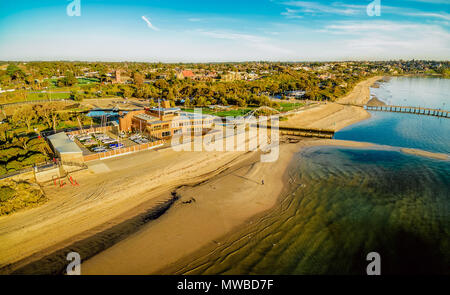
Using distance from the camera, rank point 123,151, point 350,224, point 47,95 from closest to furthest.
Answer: point 350,224
point 123,151
point 47,95

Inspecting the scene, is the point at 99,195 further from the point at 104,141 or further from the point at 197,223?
Answer: the point at 104,141

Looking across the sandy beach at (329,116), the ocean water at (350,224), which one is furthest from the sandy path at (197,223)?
the sandy beach at (329,116)

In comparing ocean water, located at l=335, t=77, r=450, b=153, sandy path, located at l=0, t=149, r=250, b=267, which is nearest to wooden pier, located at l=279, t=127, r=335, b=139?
ocean water, located at l=335, t=77, r=450, b=153

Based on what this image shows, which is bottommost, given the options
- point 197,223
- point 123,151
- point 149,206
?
point 197,223

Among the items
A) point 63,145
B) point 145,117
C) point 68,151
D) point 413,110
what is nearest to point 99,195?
point 68,151

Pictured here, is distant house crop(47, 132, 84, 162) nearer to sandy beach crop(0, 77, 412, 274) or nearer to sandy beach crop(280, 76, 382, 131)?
sandy beach crop(0, 77, 412, 274)

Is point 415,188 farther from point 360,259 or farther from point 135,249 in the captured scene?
point 135,249
